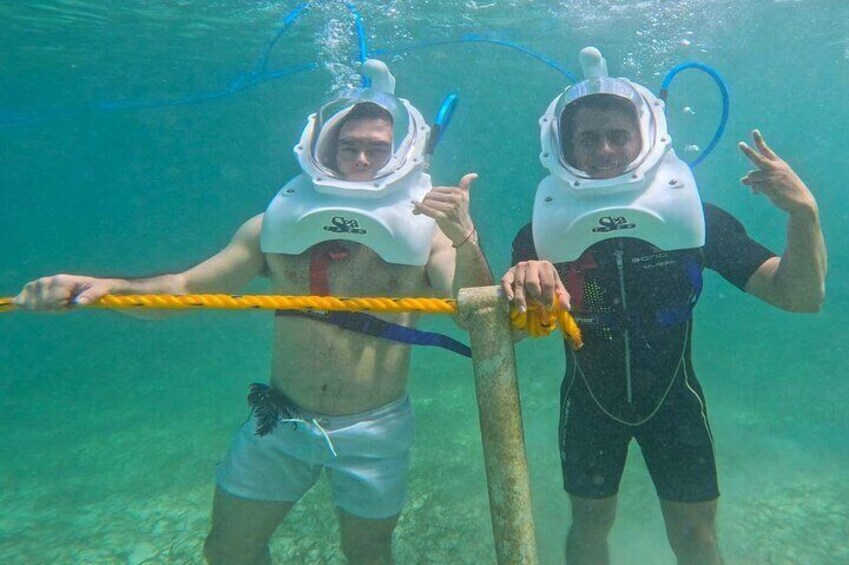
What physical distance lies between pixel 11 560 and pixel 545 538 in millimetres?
5555

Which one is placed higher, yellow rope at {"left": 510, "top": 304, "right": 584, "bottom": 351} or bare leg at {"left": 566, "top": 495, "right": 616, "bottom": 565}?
yellow rope at {"left": 510, "top": 304, "right": 584, "bottom": 351}

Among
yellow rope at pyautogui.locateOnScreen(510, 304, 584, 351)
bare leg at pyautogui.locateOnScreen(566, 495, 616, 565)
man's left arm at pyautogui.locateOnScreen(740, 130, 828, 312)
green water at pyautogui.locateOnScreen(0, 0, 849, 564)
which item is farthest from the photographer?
green water at pyautogui.locateOnScreen(0, 0, 849, 564)

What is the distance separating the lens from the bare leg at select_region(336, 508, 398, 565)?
3.24 m

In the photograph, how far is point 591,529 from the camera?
318 centimetres

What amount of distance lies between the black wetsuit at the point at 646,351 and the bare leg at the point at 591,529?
2.4 inches

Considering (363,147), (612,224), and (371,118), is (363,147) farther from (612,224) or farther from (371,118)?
(612,224)

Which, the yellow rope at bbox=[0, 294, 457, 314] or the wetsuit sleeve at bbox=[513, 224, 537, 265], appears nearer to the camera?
the yellow rope at bbox=[0, 294, 457, 314]

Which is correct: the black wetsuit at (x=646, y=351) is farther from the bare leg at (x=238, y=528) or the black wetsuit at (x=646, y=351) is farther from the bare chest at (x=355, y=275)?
the bare leg at (x=238, y=528)

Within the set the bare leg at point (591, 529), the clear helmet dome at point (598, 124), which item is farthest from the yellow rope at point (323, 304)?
the bare leg at point (591, 529)

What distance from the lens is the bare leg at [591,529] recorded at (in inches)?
125

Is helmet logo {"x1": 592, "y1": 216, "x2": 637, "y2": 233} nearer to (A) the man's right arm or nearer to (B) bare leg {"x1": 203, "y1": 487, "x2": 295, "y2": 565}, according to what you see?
(A) the man's right arm

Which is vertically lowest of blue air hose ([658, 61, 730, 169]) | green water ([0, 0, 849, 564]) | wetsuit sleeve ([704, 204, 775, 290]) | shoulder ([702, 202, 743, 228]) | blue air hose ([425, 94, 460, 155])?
green water ([0, 0, 849, 564])

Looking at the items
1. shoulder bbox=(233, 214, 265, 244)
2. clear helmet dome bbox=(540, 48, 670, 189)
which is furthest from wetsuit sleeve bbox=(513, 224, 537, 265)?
shoulder bbox=(233, 214, 265, 244)

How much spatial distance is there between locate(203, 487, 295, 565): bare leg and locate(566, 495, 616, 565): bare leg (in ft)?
5.92
